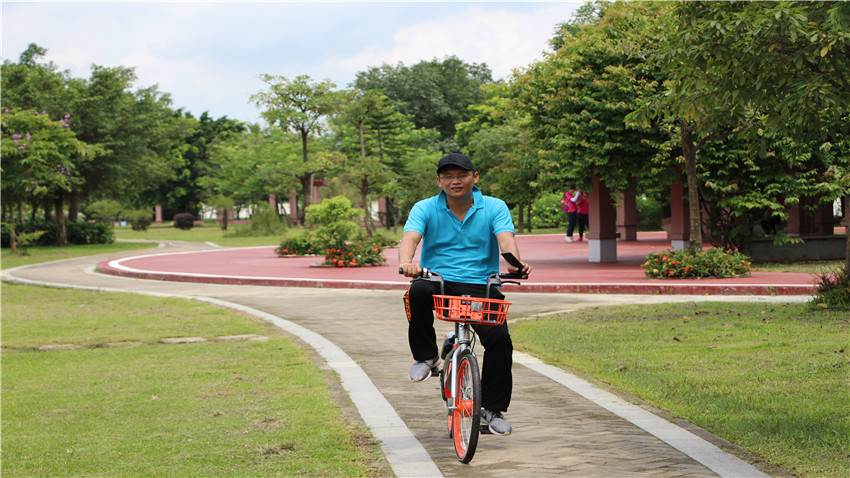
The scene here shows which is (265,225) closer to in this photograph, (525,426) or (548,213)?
(548,213)

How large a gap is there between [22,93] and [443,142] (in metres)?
34.0

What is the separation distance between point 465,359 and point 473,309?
16.0 inches

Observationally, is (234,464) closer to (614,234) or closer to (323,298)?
(323,298)

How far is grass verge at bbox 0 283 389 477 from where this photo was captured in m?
5.27

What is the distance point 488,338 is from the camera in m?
5.24

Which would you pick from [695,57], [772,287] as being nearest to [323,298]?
[772,287]

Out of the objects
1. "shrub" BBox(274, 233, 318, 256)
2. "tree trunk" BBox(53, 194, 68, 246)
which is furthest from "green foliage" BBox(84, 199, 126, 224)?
"shrub" BBox(274, 233, 318, 256)

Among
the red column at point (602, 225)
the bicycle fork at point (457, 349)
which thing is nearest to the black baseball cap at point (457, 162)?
the bicycle fork at point (457, 349)

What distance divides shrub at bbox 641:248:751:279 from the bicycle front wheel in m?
13.0

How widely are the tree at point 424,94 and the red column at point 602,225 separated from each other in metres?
47.2

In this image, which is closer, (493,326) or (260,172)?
(493,326)

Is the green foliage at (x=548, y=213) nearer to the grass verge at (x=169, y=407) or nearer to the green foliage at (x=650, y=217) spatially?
the green foliage at (x=650, y=217)

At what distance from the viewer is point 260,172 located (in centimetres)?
5306

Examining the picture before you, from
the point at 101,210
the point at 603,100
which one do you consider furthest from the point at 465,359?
the point at 101,210
